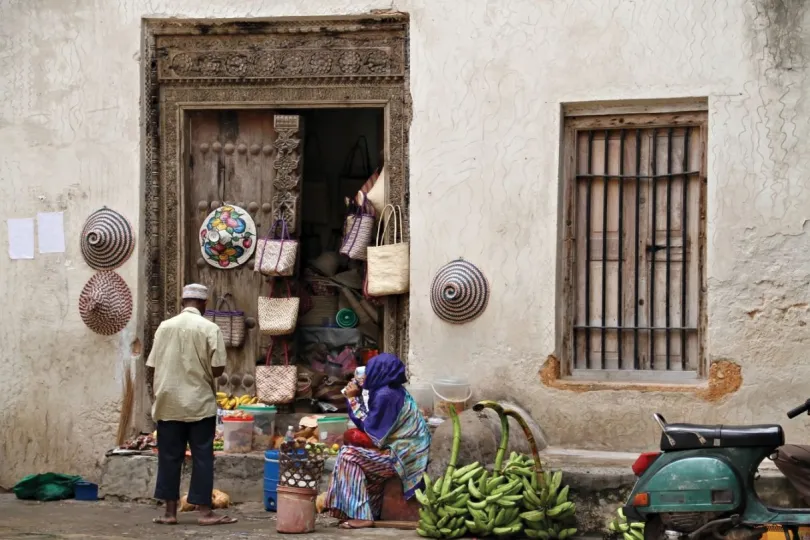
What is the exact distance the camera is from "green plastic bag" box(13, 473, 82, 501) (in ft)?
32.2

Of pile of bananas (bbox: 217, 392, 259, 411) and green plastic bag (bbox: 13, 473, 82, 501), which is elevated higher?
pile of bananas (bbox: 217, 392, 259, 411)

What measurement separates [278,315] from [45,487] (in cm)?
214

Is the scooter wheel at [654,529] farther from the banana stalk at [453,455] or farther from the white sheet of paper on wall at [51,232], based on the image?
the white sheet of paper on wall at [51,232]

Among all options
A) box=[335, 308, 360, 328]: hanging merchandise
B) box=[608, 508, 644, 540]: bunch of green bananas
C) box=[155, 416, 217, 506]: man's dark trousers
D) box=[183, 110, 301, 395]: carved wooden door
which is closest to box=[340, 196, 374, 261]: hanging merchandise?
box=[183, 110, 301, 395]: carved wooden door

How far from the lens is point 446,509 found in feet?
26.5

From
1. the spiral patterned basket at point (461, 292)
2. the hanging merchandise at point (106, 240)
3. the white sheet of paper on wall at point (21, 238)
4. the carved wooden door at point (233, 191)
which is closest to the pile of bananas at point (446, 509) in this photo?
the spiral patterned basket at point (461, 292)

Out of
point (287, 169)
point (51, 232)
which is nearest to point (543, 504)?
point (287, 169)

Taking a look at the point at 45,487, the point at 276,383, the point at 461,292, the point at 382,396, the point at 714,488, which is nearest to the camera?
the point at 714,488

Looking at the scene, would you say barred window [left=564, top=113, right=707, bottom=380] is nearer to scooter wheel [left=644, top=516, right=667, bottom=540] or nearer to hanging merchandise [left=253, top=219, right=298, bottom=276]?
hanging merchandise [left=253, top=219, right=298, bottom=276]

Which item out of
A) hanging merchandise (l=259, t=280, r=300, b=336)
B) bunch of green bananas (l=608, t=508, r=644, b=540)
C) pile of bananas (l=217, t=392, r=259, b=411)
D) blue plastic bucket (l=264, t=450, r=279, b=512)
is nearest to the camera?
bunch of green bananas (l=608, t=508, r=644, b=540)

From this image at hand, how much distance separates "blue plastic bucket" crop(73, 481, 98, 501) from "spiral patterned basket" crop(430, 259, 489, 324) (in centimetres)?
292

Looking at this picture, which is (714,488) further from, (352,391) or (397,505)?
(352,391)

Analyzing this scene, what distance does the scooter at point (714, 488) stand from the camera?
6.72 meters

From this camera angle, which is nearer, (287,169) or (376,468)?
(376,468)
